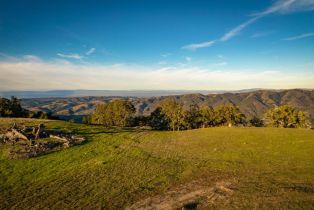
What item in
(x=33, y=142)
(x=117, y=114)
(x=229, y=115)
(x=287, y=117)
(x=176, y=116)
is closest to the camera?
(x=33, y=142)

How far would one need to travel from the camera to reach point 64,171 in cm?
2397

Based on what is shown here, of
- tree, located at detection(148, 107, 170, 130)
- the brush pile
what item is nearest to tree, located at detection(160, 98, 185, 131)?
tree, located at detection(148, 107, 170, 130)

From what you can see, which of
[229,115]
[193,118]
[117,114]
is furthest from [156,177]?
[117,114]

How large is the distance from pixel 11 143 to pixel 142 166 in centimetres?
2138

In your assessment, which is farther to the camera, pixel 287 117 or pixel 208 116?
pixel 208 116

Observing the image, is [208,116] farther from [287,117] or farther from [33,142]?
[33,142]

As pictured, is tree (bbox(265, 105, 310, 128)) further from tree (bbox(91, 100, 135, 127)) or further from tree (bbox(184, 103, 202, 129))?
tree (bbox(91, 100, 135, 127))

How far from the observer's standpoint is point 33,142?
33969 mm

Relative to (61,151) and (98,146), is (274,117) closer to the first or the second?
(98,146)

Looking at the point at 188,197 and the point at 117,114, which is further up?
the point at 188,197

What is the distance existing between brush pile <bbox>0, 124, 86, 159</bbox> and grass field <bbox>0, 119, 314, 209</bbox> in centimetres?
153

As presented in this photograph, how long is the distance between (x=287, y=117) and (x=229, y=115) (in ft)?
74.9

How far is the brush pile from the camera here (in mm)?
29062

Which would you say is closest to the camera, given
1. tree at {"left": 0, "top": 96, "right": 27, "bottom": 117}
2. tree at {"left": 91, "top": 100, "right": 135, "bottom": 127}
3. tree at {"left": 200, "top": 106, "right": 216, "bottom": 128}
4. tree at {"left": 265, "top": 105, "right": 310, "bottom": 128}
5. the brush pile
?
the brush pile
